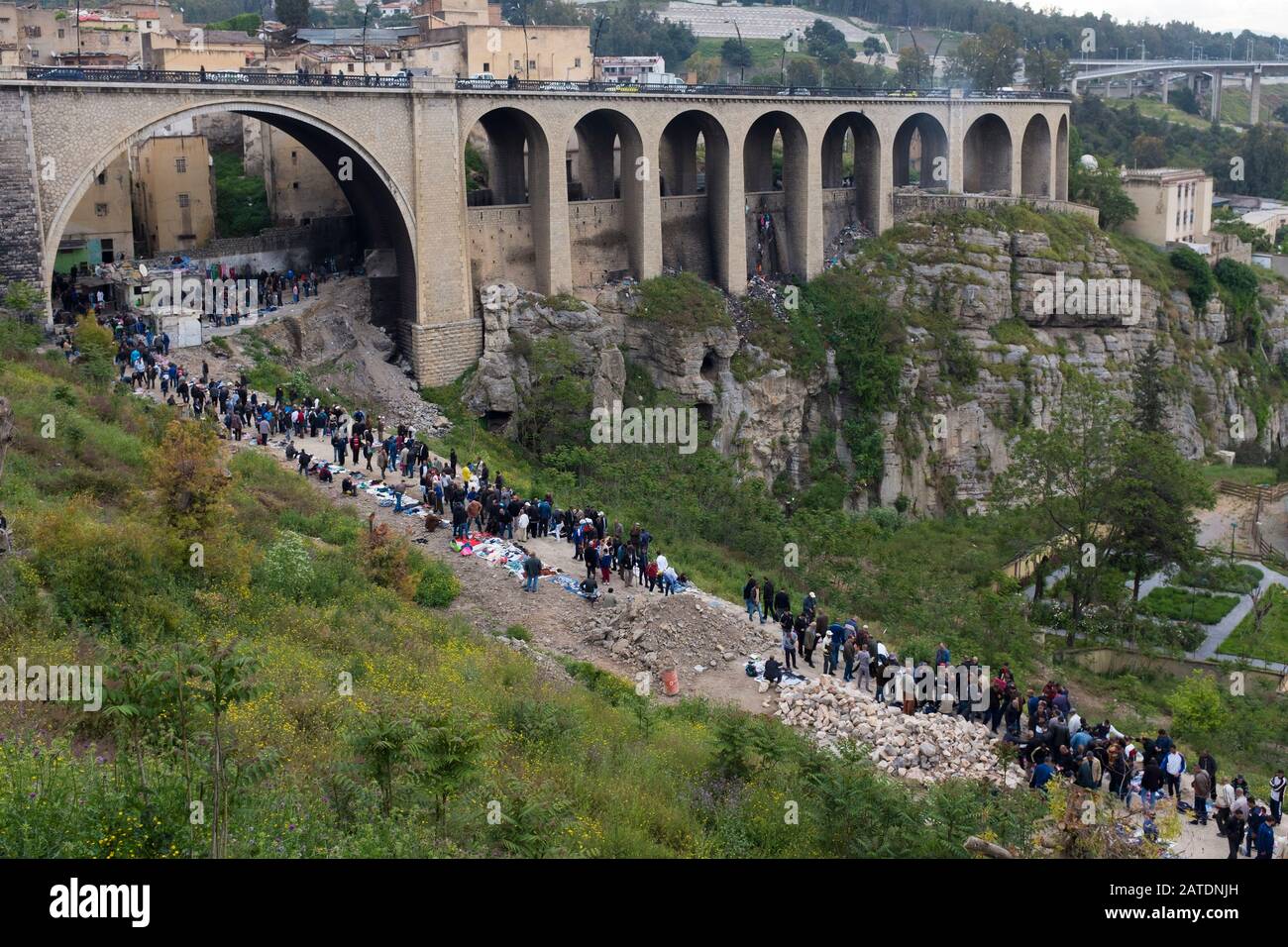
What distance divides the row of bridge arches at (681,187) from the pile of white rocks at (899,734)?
2507 cm

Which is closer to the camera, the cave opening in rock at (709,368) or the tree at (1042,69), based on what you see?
the cave opening in rock at (709,368)

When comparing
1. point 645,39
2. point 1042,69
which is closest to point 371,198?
point 1042,69

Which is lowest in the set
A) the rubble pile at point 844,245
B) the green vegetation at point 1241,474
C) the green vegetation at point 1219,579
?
the green vegetation at point 1241,474

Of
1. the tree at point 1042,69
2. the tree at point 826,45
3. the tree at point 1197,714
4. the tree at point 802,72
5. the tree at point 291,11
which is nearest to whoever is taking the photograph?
the tree at point 1197,714

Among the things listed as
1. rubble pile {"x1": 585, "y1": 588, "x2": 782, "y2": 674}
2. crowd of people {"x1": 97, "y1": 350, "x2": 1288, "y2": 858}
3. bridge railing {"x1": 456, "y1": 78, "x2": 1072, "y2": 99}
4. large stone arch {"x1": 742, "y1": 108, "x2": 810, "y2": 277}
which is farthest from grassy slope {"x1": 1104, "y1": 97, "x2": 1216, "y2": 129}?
rubble pile {"x1": 585, "y1": 588, "x2": 782, "y2": 674}

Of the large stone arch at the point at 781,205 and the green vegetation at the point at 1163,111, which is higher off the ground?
the green vegetation at the point at 1163,111

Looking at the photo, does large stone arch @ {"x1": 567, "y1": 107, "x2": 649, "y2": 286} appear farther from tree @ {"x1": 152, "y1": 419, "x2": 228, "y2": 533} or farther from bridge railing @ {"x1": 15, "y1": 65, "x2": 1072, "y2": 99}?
tree @ {"x1": 152, "y1": 419, "x2": 228, "y2": 533}

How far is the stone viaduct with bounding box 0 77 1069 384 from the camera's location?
3209 centimetres

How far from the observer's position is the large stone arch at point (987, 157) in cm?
5988

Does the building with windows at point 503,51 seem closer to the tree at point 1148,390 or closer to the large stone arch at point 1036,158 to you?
the large stone arch at point 1036,158

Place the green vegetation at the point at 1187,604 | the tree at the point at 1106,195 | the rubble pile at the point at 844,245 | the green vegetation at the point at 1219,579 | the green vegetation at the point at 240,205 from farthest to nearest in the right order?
the tree at the point at 1106,195, the rubble pile at the point at 844,245, the green vegetation at the point at 240,205, the green vegetation at the point at 1187,604, the green vegetation at the point at 1219,579

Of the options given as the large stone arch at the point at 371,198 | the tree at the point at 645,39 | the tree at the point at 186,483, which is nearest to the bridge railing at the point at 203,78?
the large stone arch at the point at 371,198
